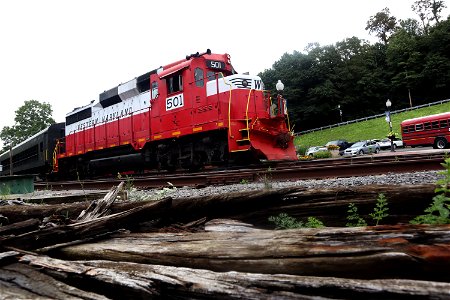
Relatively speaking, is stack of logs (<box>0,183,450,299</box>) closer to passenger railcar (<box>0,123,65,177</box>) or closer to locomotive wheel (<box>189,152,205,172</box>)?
locomotive wheel (<box>189,152,205,172</box>)

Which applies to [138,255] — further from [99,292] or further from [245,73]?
[245,73]

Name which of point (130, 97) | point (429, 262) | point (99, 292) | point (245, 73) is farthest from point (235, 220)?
point (130, 97)

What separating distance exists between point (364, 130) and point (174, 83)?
36.7m

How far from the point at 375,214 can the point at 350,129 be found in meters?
47.3

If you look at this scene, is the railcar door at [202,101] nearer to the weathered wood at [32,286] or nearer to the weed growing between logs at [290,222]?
the weed growing between logs at [290,222]

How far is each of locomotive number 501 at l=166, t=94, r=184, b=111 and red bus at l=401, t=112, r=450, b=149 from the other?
21.1 meters

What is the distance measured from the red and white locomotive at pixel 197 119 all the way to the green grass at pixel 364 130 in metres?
31.3

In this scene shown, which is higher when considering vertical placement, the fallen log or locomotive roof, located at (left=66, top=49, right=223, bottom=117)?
locomotive roof, located at (left=66, top=49, right=223, bottom=117)

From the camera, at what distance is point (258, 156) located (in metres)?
11.4

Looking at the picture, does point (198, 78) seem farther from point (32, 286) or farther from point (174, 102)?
point (32, 286)

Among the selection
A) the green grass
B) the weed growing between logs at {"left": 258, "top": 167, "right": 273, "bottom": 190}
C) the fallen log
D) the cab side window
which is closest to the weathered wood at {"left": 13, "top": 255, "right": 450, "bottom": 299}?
the fallen log

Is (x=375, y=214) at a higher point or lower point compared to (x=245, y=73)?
lower

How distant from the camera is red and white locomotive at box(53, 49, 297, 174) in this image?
11.4m

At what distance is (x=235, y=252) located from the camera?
6.42ft
